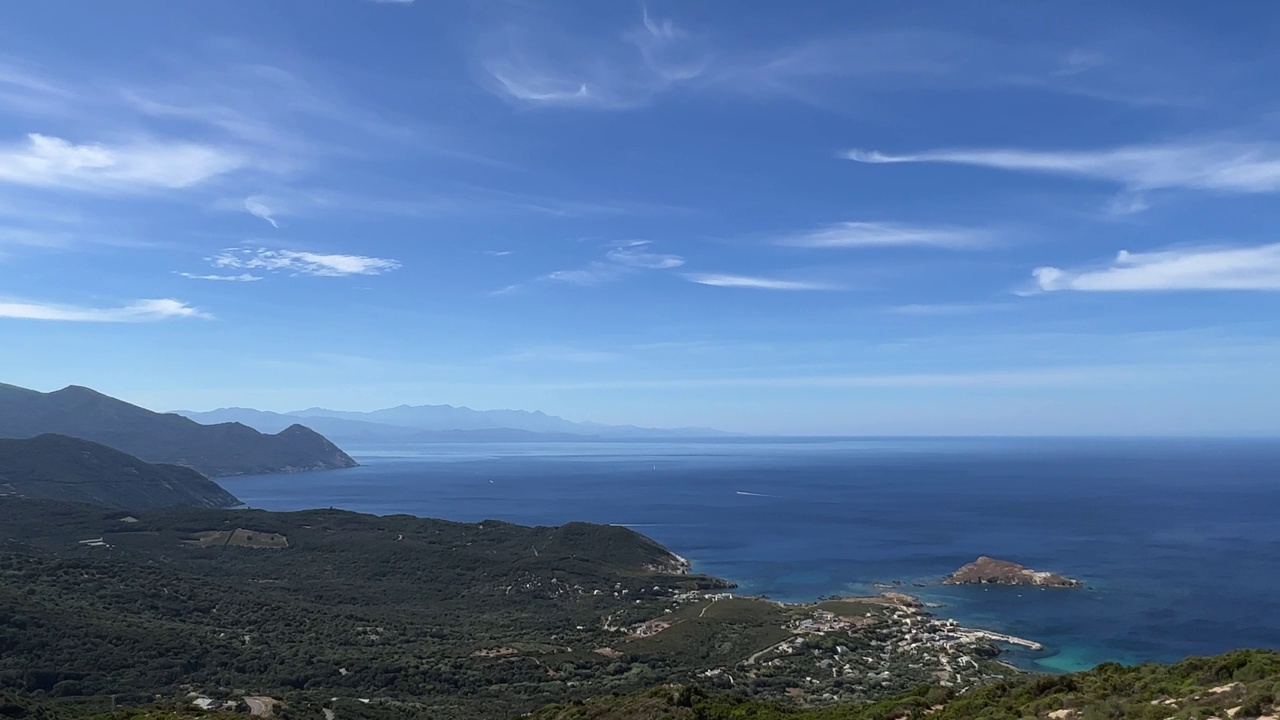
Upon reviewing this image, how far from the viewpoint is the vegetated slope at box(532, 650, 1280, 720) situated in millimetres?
18047

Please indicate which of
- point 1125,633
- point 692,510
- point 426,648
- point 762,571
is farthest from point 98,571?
point 692,510

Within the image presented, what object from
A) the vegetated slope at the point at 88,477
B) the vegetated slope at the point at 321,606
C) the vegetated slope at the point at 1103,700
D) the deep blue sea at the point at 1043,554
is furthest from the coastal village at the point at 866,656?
the vegetated slope at the point at 88,477

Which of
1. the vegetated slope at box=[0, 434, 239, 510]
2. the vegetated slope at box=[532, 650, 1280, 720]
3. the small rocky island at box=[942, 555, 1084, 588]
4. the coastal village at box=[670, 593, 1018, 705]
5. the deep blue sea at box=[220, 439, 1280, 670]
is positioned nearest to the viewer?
the vegetated slope at box=[532, 650, 1280, 720]

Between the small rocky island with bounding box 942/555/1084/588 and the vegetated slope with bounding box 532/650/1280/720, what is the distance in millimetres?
78294

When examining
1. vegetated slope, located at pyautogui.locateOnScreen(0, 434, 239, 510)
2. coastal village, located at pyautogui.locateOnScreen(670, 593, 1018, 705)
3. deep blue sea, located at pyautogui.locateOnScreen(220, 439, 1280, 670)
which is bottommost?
deep blue sea, located at pyautogui.locateOnScreen(220, 439, 1280, 670)

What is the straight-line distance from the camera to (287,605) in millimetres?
77438

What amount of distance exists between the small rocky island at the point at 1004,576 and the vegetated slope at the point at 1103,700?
7829cm

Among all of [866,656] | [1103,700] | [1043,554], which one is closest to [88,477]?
[866,656]

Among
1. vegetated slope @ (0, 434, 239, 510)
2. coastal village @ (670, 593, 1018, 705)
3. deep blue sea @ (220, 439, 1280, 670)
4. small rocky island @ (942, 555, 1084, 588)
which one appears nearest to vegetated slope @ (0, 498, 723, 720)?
coastal village @ (670, 593, 1018, 705)

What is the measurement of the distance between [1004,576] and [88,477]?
198 meters

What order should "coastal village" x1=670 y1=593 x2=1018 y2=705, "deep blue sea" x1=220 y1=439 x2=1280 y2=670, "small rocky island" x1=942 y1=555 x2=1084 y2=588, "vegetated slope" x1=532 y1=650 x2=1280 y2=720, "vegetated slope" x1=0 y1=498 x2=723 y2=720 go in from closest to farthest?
"vegetated slope" x1=532 y1=650 x2=1280 y2=720 → "vegetated slope" x1=0 y1=498 x2=723 y2=720 → "coastal village" x1=670 y1=593 x2=1018 y2=705 → "deep blue sea" x1=220 y1=439 x2=1280 y2=670 → "small rocky island" x1=942 y1=555 x2=1084 y2=588

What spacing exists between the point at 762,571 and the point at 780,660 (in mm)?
49282

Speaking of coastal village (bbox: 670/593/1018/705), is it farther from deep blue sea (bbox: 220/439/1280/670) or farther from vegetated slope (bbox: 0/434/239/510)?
vegetated slope (bbox: 0/434/239/510)

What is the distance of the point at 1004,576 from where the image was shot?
325 feet
